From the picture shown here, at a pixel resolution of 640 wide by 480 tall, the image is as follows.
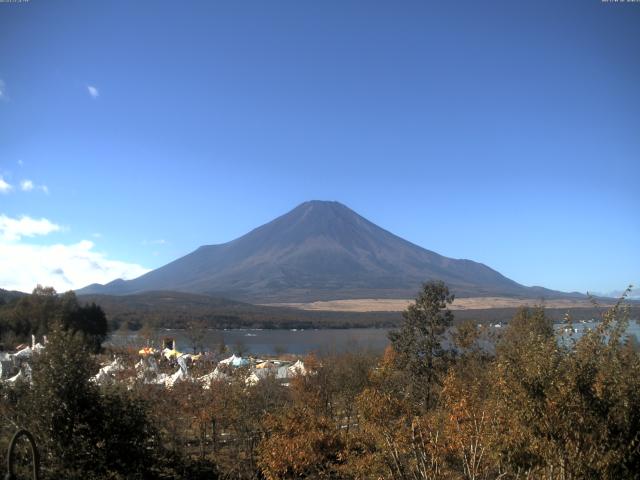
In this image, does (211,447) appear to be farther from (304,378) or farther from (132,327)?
(132,327)

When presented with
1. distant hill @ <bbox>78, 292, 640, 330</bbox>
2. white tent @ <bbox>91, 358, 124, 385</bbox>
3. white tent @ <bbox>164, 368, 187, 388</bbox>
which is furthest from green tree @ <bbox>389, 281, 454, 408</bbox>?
distant hill @ <bbox>78, 292, 640, 330</bbox>

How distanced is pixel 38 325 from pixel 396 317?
356 feet

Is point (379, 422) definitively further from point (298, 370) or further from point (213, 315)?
point (213, 315)

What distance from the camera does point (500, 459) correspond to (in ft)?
24.2

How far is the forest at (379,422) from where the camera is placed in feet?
22.4

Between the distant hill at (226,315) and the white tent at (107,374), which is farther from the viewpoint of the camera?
the distant hill at (226,315)

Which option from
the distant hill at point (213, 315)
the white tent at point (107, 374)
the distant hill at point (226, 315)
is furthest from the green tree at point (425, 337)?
the distant hill at point (213, 315)

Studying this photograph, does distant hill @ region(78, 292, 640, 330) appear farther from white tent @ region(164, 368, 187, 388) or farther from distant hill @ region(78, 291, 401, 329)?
white tent @ region(164, 368, 187, 388)

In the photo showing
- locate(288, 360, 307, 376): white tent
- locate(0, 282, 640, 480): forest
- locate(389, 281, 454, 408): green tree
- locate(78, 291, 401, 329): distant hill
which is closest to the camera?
locate(0, 282, 640, 480): forest

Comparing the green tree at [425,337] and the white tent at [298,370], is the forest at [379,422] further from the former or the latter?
the white tent at [298,370]

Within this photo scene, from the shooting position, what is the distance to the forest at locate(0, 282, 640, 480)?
269 inches

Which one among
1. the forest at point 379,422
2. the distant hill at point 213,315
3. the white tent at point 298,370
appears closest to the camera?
the forest at point 379,422

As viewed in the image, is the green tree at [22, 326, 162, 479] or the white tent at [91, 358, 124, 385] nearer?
the green tree at [22, 326, 162, 479]

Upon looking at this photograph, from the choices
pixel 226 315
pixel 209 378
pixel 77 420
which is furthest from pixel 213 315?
pixel 77 420
